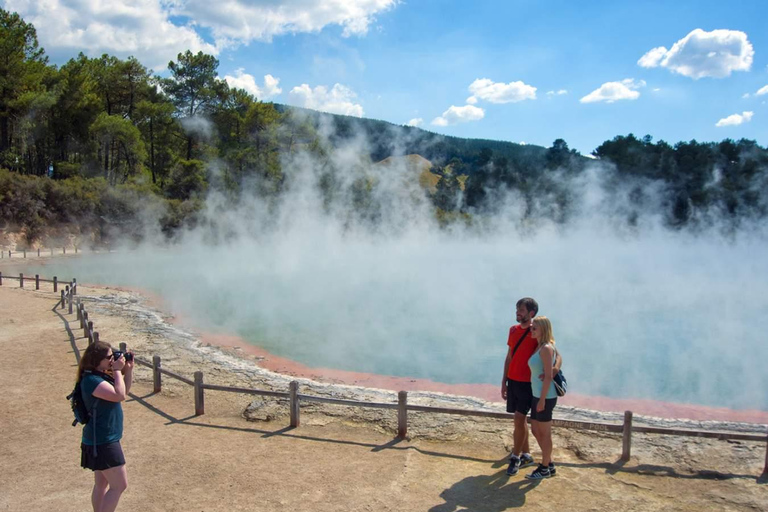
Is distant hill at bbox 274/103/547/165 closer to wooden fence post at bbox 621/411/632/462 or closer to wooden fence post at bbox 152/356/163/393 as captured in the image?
wooden fence post at bbox 152/356/163/393

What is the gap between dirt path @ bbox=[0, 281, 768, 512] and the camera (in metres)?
3.86

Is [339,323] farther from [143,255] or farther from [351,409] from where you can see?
[143,255]

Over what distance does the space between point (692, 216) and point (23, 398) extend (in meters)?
36.7

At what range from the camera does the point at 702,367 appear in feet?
30.8

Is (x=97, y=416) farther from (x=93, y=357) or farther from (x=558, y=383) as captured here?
(x=558, y=383)

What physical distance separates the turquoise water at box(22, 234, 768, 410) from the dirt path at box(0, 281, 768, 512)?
3136mm

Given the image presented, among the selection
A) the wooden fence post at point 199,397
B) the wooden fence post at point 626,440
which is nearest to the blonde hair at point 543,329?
the wooden fence post at point 626,440

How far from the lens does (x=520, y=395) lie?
400 centimetres

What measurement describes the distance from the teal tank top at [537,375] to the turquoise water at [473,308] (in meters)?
4.55

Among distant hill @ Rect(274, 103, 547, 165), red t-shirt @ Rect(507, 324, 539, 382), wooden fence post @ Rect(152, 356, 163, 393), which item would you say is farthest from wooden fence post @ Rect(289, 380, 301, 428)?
distant hill @ Rect(274, 103, 547, 165)

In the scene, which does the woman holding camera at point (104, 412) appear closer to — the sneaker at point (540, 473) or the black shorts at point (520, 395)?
the black shorts at point (520, 395)

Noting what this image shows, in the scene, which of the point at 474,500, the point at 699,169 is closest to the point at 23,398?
the point at 474,500

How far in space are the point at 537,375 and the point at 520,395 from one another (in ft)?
0.83

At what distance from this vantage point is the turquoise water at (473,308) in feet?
29.9
